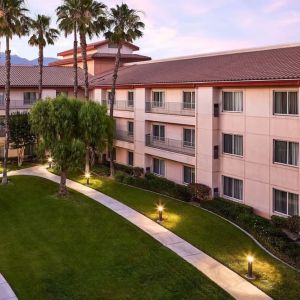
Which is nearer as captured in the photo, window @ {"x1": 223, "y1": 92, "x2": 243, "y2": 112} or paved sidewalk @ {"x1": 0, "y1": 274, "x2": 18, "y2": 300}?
paved sidewalk @ {"x1": 0, "y1": 274, "x2": 18, "y2": 300}

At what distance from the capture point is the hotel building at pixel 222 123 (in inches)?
1073

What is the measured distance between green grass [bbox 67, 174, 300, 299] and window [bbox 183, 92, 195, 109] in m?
7.90

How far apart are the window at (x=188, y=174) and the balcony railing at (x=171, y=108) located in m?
4.67

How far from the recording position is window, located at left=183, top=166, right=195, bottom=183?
36181mm

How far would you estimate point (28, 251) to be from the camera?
2342 cm

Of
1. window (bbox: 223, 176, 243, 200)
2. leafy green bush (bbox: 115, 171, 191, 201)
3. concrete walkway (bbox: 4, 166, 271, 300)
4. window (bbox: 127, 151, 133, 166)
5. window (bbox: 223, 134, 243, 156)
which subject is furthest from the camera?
window (bbox: 127, 151, 133, 166)

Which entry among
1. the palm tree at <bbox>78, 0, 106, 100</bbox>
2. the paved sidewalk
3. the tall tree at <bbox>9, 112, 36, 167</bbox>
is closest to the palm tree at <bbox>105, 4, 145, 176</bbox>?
the palm tree at <bbox>78, 0, 106, 100</bbox>

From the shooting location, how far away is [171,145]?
38.4m

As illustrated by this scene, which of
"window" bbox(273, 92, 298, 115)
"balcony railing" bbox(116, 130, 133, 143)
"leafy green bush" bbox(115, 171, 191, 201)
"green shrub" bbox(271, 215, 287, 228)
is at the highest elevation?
"window" bbox(273, 92, 298, 115)

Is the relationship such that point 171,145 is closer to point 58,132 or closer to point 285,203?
point 58,132

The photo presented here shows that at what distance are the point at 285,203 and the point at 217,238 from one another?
210 inches

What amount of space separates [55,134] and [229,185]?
13.4 m

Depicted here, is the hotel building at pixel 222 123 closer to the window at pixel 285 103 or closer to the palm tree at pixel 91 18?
the window at pixel 285 103

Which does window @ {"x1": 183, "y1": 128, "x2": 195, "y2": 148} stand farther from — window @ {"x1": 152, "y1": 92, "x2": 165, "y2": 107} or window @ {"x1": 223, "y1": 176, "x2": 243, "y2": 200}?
window @ {"x1": 223, "y1": 176, "x2": 243, "y2": 200}
